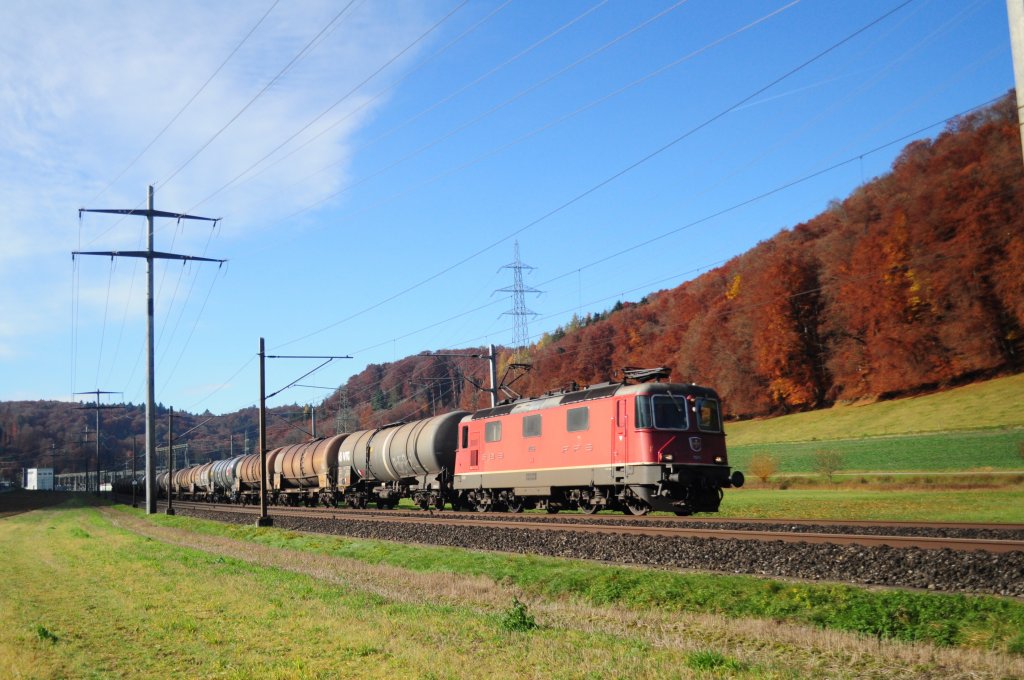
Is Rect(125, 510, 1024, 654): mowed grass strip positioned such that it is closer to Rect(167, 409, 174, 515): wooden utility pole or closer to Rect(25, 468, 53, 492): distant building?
Rect(167, 409, 174, 515): wooden utility pole

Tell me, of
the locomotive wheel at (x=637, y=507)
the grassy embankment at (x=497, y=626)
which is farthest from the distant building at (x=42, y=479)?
the grassy embankment at (x=497, y=626)

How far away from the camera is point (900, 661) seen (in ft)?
26.4

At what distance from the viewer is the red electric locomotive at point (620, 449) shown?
25.2 meters

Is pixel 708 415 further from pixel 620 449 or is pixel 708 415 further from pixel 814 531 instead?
pixel 814 531

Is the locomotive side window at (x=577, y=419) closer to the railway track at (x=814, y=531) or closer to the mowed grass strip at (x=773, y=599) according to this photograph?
the railway track at (x=814, y=531)

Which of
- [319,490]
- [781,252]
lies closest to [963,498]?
[319,490]

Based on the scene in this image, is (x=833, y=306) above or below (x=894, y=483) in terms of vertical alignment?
above

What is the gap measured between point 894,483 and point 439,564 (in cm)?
2862

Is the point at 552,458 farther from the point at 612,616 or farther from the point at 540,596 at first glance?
the point at 612,616

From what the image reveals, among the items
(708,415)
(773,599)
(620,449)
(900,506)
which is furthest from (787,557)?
(900,506)

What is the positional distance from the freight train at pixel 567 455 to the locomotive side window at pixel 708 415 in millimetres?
33

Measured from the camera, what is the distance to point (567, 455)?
28.6m

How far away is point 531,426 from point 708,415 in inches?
271

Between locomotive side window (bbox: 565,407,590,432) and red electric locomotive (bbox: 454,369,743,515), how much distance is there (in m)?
0.03
